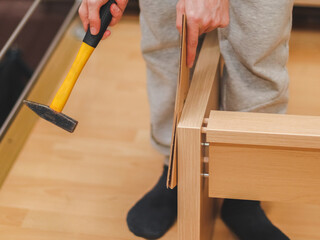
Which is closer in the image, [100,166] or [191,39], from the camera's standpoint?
[191,39]

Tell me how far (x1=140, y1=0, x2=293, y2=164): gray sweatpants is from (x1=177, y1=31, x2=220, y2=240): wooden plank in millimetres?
63

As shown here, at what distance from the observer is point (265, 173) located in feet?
2.66

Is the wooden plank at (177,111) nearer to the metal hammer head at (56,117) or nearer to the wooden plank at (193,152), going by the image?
the wooden plank at (193,152)

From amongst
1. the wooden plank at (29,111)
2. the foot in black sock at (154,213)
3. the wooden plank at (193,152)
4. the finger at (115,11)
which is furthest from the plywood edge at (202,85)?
the wooden plank at (29,111)

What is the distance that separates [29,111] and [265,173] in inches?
35.3

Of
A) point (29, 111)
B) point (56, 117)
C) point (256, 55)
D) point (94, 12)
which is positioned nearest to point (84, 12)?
point (94, 12)

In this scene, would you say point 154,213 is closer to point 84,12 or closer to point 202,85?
point 202,85

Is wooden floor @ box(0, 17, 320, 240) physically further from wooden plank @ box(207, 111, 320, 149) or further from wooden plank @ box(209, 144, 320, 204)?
wooden plank @ box(207, 111, 320, 149)

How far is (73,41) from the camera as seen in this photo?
1813mm

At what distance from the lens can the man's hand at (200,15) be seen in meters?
0.75

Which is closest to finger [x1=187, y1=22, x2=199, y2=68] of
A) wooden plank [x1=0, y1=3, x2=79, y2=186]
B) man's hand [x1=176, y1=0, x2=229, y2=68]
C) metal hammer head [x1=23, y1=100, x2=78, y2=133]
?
man's hand [x1=176, y1=0, x2=229, y2=68]

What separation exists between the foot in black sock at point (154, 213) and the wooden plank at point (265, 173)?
286 millimetres

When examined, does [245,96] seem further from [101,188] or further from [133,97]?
[133,97]

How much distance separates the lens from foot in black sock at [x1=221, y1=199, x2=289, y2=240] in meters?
1.05
